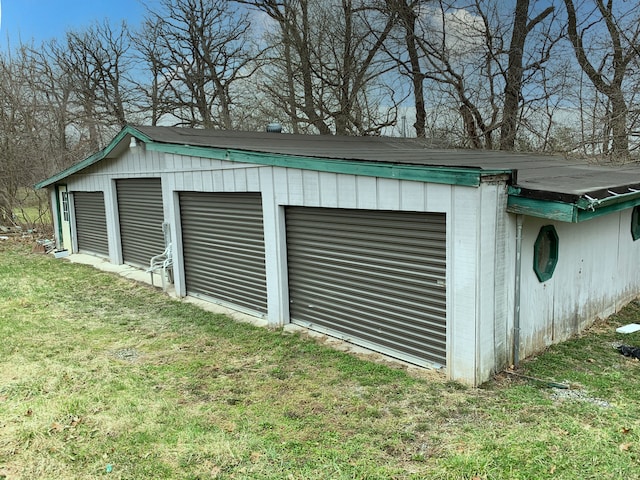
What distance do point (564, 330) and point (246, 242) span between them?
4.44 m

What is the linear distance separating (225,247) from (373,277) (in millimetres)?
3058

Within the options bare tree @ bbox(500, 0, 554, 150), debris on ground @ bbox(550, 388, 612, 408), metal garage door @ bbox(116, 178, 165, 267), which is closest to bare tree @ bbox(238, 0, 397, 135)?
bare tree @ bbox(500, 0, 554, 150)

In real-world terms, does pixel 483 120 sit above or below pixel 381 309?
above

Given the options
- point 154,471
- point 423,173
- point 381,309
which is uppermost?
point 423,173

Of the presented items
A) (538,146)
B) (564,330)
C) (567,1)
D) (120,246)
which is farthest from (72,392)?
(567,1)

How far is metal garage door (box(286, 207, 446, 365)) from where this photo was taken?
16.3 feet

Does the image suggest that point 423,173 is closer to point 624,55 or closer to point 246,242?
point 246,242

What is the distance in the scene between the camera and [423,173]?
4.61 metres

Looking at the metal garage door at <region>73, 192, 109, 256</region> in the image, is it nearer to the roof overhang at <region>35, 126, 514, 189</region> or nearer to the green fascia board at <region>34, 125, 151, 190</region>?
the green fascia board at <region>34, 125, 151, 190</region>

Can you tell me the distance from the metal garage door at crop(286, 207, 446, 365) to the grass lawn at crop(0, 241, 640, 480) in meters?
0.40

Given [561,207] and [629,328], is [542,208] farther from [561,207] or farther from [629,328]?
[629,328]

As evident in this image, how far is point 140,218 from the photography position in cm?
1080

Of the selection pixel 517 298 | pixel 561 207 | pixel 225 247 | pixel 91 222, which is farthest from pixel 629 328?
pixel 91 222

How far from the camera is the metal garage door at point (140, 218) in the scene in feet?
33.4
